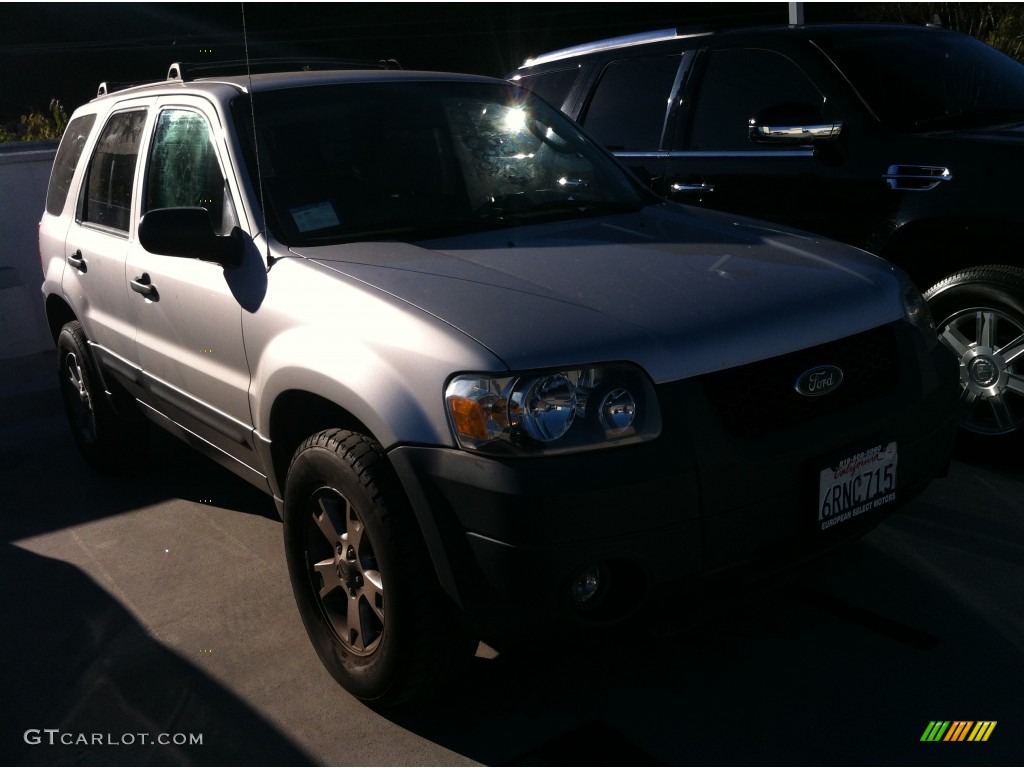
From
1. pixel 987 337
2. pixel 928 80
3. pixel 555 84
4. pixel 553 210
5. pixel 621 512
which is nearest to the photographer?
pixel 621 512

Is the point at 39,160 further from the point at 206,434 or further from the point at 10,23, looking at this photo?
the point at 10,23

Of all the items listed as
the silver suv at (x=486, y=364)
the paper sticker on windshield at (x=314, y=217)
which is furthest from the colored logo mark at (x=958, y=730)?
the paper sticker on windshield at (x=314, y=217)

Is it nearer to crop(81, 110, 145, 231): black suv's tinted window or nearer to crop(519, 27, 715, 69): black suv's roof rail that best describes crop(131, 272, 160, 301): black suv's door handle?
crop(81, 110, 145, 231): black suv's tinted window

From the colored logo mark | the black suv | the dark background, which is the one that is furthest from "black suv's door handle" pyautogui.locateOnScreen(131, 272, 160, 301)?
the dark background

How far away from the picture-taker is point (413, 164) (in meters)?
3.85

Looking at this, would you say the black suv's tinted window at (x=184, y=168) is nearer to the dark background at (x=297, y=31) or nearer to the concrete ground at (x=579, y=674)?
the concrete ground at (x=579, y=674)

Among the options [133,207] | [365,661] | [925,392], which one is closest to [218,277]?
[133,207]

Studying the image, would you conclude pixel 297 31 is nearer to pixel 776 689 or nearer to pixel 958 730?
pixel 776 689

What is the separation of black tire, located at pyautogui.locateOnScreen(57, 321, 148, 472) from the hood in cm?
219

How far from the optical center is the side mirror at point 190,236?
11.3 feet

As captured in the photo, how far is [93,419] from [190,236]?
2.13 meters

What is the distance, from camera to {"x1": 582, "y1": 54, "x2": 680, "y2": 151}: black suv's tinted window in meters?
5.64

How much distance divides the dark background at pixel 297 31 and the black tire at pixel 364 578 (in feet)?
41.5

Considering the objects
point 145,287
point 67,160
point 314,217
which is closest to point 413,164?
point 314,217
